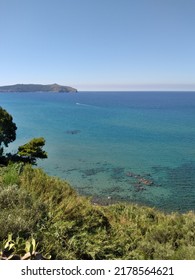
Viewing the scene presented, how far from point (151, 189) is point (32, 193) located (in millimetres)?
23575

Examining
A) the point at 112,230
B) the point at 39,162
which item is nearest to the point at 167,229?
the point at 112,230

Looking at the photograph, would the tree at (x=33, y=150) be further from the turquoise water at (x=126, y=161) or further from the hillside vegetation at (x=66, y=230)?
the hillside vegetation at (x=66, y=230)

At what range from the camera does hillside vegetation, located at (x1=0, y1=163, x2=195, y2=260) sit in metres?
4.89

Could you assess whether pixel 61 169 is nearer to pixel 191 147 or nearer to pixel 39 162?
pixel 39 162

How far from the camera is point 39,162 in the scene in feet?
125

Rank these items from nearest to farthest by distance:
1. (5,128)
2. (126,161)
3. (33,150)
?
(33,150), (5,128), (126,161)

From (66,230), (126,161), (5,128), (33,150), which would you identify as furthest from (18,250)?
A: (126,161)

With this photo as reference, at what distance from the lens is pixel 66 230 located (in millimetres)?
5680

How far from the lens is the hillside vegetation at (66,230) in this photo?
193 inches

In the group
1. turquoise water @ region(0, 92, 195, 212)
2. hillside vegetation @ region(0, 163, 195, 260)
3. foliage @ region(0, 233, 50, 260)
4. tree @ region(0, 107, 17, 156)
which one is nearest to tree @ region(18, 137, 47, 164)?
tree @ region(0, 107, 17, 156)

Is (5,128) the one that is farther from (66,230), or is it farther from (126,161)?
(66,230)

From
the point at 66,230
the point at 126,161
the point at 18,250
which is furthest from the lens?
the point at 126,161

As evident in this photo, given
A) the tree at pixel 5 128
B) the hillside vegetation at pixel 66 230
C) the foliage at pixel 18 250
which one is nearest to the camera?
the foliage at pixel 18 250

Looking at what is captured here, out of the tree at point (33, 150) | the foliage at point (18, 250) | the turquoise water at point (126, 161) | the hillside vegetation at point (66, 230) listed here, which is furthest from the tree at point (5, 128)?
the foliage at point (18, 250)
